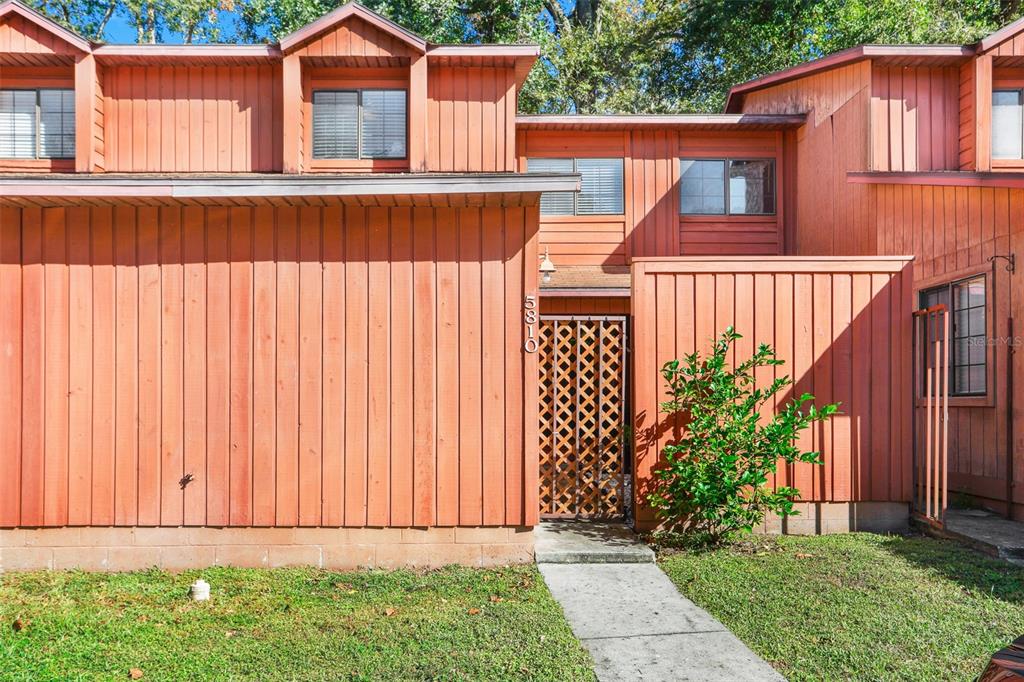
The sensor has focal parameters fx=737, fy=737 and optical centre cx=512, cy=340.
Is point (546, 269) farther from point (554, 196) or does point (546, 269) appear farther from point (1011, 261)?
point (1011, 261)

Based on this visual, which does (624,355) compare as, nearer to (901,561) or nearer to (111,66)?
(901,561)

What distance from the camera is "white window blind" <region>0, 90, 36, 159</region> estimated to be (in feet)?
25.2

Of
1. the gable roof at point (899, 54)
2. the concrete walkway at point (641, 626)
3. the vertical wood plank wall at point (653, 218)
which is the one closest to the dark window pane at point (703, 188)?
the vertical wood plank wall at point (653, 218)

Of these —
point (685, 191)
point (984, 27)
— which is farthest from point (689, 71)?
point (685, 191)

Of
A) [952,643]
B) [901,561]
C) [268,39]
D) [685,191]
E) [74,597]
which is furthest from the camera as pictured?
[268,39]

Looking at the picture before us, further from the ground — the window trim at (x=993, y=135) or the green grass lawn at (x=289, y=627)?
the window trim at (x=993, y=135)

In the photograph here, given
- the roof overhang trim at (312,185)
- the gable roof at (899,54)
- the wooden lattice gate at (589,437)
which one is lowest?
the wooden lattice gate at (589,437)

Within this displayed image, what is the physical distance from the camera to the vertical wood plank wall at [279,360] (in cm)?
611

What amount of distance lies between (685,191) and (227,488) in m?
8.57

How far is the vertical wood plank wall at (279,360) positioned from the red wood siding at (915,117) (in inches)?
239

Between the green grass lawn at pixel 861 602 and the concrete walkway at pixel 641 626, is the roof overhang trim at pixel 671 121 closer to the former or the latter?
the green grass lawn at pixel 861 602

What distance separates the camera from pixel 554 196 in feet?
39.2

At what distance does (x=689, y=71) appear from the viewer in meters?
21.5

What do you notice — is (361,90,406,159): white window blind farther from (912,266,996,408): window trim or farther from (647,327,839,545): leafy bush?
(912,266,996,408): window trim
